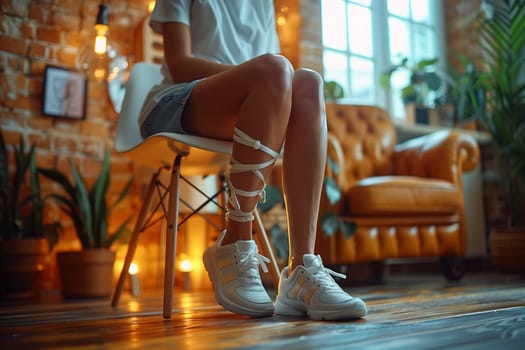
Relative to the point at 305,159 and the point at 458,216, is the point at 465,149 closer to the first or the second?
the point at 458,216

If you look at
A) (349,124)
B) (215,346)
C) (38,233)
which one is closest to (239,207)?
(215,346)

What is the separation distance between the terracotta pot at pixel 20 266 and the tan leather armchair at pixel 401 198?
112 cm

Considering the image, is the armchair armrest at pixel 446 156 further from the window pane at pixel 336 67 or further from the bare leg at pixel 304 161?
the bare leg at pixel 304 161

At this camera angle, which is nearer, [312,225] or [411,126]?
[312,225]

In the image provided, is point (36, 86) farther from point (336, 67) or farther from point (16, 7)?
point (336, 67)

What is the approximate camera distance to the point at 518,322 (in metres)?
0.92

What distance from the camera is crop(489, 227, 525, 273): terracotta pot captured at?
2.54 meters

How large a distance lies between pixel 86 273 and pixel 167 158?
803mm

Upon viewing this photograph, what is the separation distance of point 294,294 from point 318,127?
348mm

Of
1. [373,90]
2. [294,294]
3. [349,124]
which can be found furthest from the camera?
[373,90]

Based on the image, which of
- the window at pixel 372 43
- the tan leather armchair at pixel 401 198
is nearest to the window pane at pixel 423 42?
the window at pixel 372 43

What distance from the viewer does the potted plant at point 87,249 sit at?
7.04 feet

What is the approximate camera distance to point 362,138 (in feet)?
9.78

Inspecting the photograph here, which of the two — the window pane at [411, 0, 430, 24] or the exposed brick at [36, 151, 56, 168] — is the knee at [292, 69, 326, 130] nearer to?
the exposed brick at [36, 151, 56, 168]
